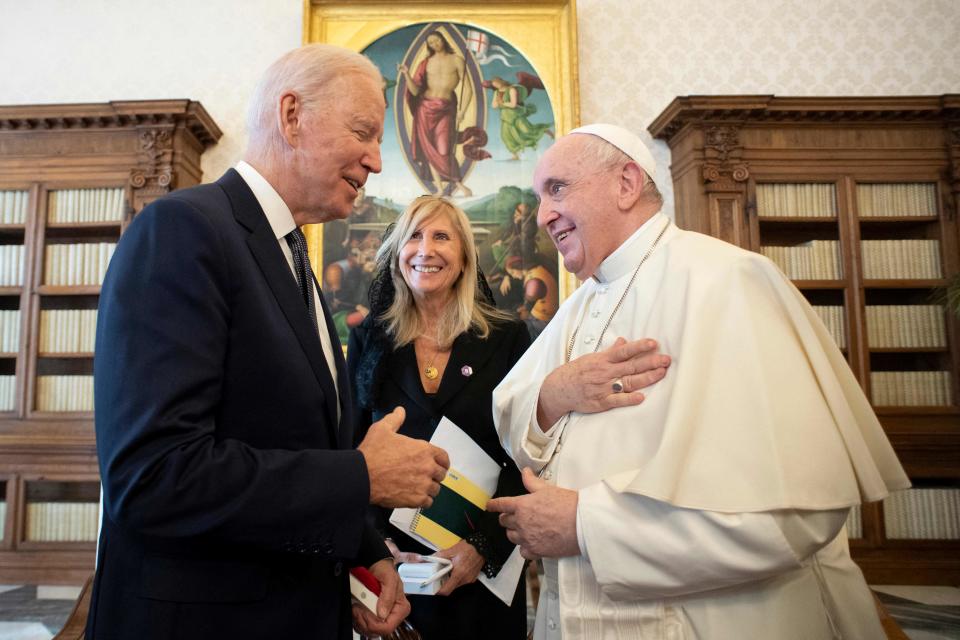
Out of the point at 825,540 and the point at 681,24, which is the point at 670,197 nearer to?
the point at 681,24

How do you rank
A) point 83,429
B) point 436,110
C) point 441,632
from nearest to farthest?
point 441,632 → point 83,429 → point 436,110

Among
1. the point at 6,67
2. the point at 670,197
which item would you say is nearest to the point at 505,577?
the point at 670,197

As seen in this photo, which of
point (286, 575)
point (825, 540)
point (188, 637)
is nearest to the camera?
point (188, 637)

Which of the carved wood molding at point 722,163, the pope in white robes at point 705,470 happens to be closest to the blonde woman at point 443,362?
the pope in white robes at point 705,470

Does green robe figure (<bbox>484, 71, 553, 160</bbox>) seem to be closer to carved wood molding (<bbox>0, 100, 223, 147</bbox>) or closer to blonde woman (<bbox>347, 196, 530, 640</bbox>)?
carved wood molding (<bbox>0, 100, 223, 147</bbox>)

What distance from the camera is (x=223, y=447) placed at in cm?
109

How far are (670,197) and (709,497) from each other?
180 inches

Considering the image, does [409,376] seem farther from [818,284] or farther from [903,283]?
[903,283]

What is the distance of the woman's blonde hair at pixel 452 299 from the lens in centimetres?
255

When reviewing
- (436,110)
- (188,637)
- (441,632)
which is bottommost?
(441,632)

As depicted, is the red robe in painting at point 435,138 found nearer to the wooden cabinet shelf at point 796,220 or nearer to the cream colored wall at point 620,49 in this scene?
the cream colored wall at point 620,49

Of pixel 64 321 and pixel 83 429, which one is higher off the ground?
pixel 64 321

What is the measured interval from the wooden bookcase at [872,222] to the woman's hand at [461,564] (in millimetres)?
3688

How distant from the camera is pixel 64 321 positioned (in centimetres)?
514
